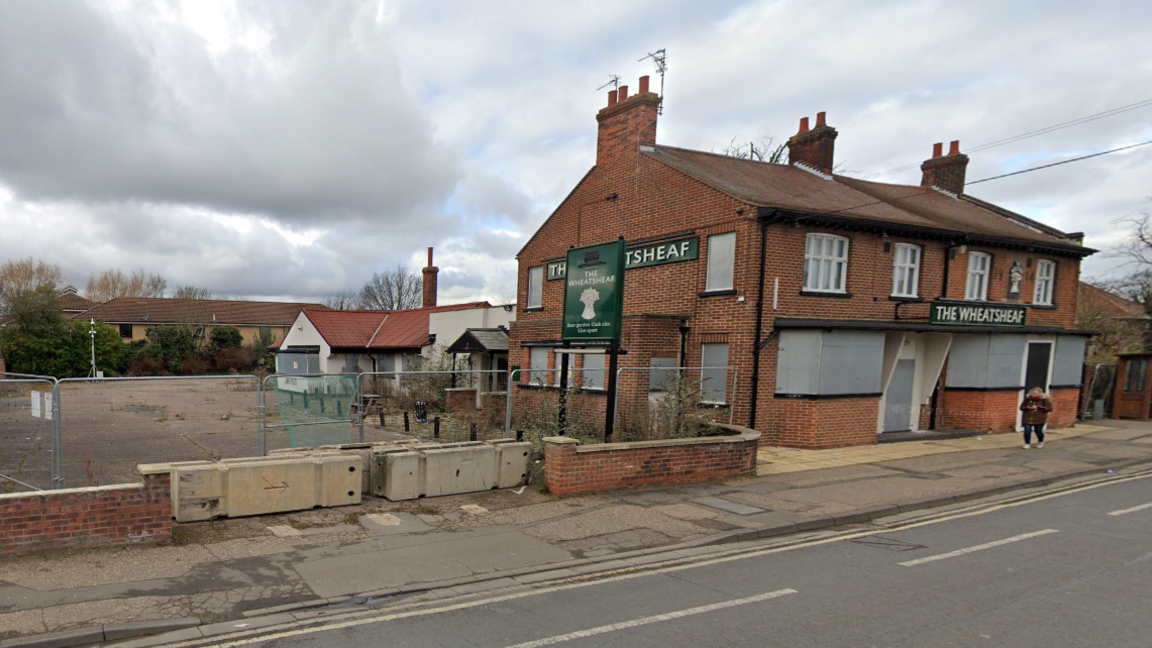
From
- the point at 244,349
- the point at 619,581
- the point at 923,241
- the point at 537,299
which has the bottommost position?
the point at 244,349

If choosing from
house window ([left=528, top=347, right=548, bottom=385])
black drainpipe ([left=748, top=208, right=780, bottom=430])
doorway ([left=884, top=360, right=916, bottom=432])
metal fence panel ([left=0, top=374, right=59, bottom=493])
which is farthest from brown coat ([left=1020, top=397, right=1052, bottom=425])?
metal fence panel ([left=0, top=374, right=59, bottom=493])

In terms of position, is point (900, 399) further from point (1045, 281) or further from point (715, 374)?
point (1045, 281)

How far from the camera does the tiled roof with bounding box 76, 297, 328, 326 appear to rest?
56594 millimetres

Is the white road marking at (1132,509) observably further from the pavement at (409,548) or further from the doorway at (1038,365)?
the doorway at (1038,365)

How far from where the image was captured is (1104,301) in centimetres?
3344

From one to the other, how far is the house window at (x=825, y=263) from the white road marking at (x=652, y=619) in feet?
35.5

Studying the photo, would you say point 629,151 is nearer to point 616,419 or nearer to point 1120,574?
point 616,419

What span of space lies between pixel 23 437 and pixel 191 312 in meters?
58.7

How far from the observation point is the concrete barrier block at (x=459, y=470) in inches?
366

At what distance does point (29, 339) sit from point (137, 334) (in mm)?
21289

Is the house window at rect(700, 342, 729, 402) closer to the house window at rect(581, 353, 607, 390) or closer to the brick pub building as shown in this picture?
the brick pub building

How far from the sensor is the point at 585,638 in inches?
198

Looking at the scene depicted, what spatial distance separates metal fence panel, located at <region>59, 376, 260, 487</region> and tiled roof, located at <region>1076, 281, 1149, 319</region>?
118ft

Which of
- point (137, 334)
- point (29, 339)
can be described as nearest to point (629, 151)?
point (29, 339)
